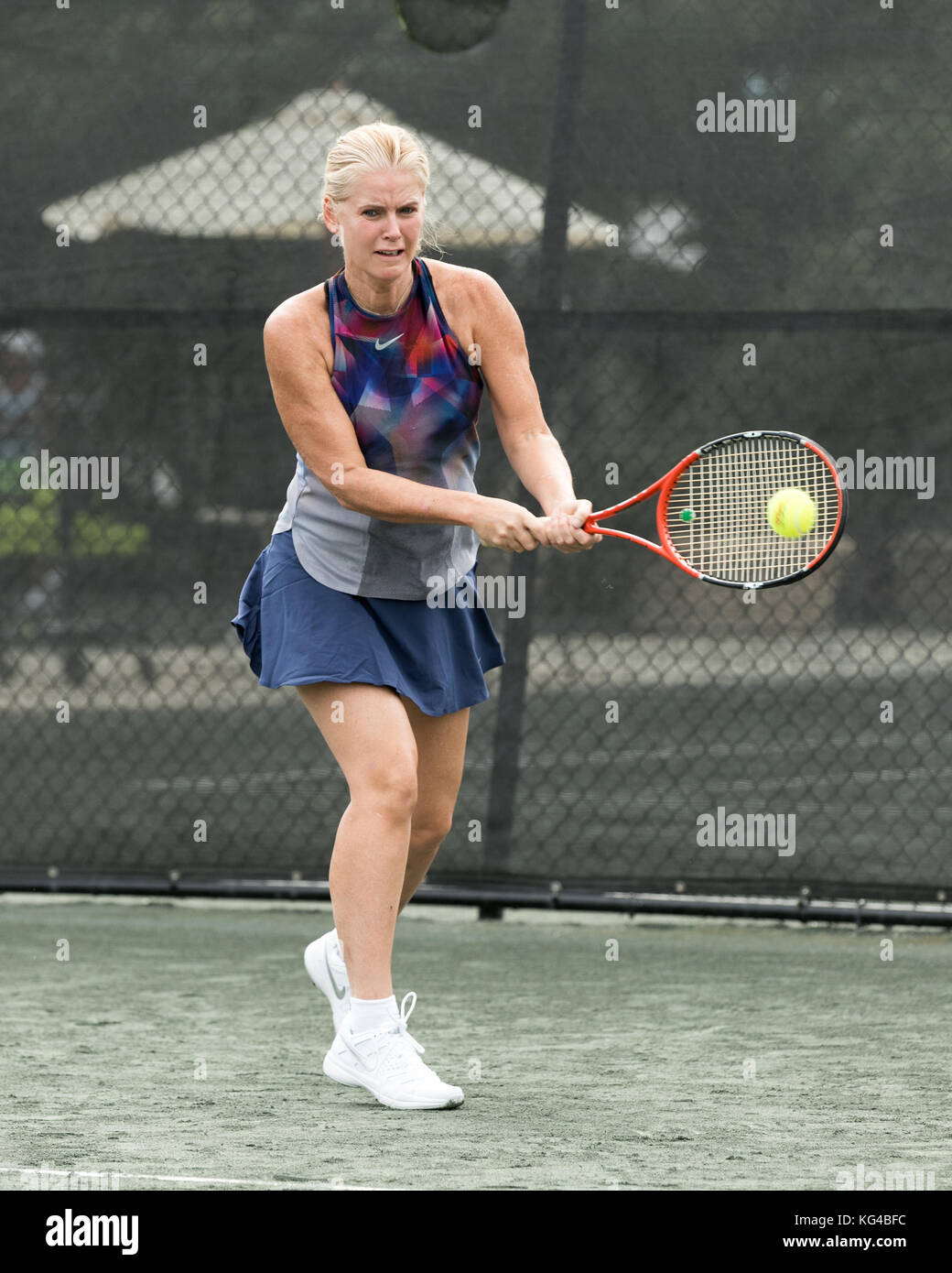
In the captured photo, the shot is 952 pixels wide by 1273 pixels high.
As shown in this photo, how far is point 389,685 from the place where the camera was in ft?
10.6

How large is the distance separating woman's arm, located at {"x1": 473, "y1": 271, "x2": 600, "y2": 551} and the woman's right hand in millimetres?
182

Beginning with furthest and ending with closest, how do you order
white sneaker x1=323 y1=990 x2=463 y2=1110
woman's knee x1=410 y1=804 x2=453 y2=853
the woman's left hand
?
woman's knee x1=410 y1=804 x2=453 y2=853, white sneaker x1=323 y1=990 x2=463 y2=1110, the woman's left hand

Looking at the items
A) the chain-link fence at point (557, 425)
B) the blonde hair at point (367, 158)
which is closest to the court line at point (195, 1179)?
the blonde hair at point (367, 158)

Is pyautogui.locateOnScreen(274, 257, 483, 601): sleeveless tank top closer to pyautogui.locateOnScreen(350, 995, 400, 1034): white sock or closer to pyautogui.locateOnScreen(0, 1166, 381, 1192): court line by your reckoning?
pyautogui.locateOnScreen(350, 995, 400, 1034): white sock

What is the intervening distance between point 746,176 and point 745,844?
169 cm

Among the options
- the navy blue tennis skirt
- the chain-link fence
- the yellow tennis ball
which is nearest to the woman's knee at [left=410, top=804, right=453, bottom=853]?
the navy blue tennis skirt

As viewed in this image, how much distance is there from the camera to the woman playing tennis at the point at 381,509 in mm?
3092

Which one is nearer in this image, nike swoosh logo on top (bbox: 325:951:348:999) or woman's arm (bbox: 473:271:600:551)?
Result: woman's arm (bbox: 473:271:600:551)

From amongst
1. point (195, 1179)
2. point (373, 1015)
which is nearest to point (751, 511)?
point (373, 1015)

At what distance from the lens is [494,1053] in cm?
360

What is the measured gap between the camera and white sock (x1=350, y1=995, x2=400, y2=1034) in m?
3.17

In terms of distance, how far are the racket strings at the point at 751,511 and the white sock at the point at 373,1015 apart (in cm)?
93

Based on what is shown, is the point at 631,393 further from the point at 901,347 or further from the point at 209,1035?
the point at 209,1035
